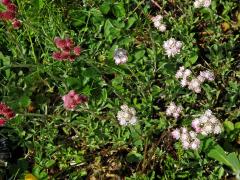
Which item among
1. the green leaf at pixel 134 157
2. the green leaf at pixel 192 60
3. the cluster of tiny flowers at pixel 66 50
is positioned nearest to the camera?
the cluster of tiny flowers at pixel 66 50

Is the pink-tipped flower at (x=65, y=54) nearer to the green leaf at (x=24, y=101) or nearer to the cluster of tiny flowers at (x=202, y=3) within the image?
the green leaf at (x=24, y=101)

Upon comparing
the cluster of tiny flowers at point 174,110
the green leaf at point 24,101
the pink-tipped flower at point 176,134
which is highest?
the cluster of tiny flowers at point 174,110

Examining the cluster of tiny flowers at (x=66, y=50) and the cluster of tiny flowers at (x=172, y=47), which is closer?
the cluster of tiny flowers at (x=66, y=50)

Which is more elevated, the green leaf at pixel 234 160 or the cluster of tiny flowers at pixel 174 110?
the cluster of tiny flowers at pixel 174 110

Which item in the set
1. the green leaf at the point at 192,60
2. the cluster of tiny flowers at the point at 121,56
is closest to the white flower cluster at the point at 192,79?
the green leaf at the point at 192,60

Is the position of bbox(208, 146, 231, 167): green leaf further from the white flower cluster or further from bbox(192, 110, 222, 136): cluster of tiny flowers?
the white flower cluster

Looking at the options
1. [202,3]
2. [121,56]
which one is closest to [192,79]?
[121,56]

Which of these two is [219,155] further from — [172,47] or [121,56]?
[121,56]
